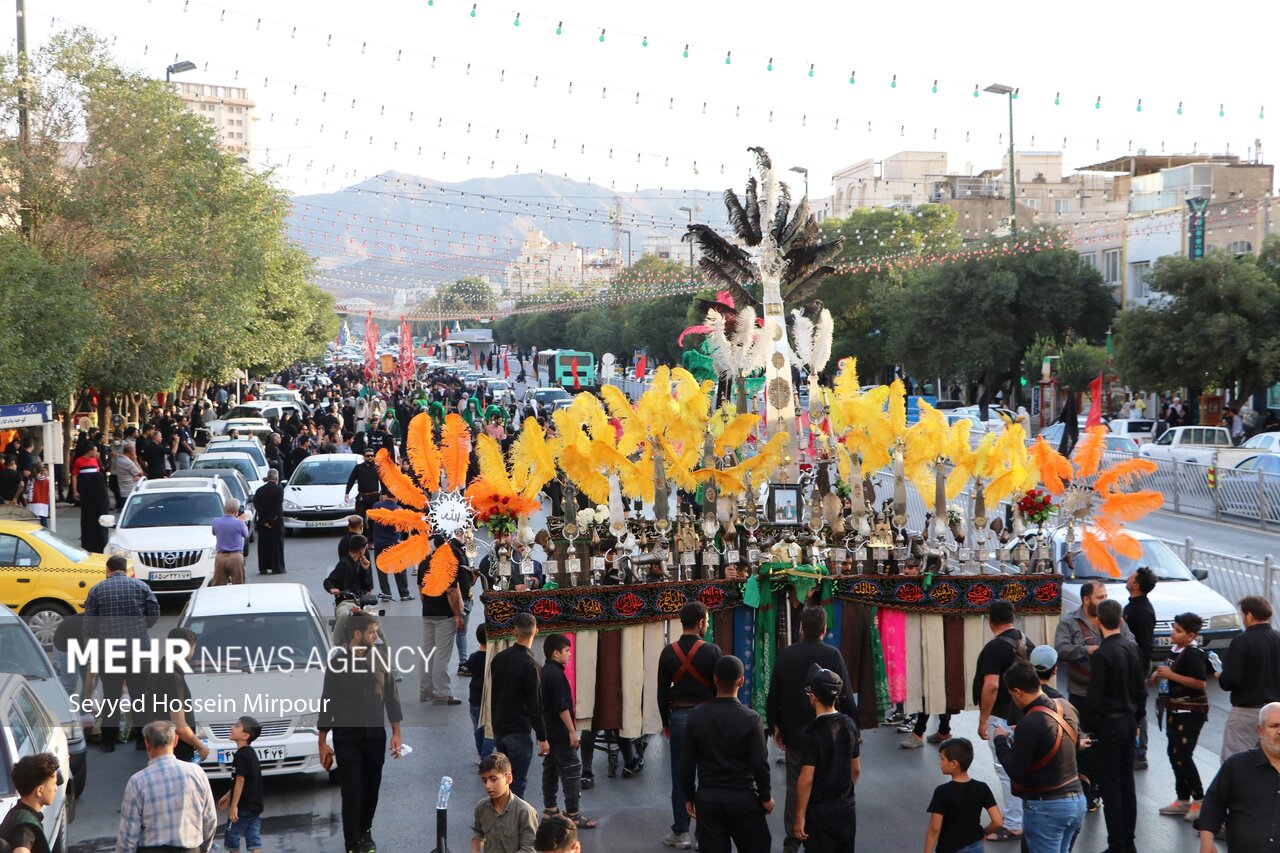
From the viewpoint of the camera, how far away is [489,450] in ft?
35.1

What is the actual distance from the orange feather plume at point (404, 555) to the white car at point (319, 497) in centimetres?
1377

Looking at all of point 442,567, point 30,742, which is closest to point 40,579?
point 442,567

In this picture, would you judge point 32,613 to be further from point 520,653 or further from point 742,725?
point 742,725

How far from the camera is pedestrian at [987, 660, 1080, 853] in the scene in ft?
24.0

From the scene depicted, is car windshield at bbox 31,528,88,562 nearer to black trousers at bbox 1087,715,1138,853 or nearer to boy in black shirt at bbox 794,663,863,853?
boy in black shirt at bbox 794,663,863,853

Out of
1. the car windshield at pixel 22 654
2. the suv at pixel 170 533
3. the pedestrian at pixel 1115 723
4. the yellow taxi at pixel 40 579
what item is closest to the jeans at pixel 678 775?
the pedestrian at pixel 1115 723

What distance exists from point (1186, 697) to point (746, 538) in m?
3.58

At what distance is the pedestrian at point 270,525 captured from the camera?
19.9m

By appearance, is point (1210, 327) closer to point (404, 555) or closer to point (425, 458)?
point (425, 458)

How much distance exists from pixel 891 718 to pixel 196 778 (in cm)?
595

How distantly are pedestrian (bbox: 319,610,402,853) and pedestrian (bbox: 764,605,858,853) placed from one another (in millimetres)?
2535

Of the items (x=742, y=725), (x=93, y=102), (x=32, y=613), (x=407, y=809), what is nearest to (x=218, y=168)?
(x=93, y=102)

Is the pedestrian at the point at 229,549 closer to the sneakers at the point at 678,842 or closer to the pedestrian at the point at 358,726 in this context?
the pedestrian at the point at 358,726

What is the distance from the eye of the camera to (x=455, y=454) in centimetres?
1084
